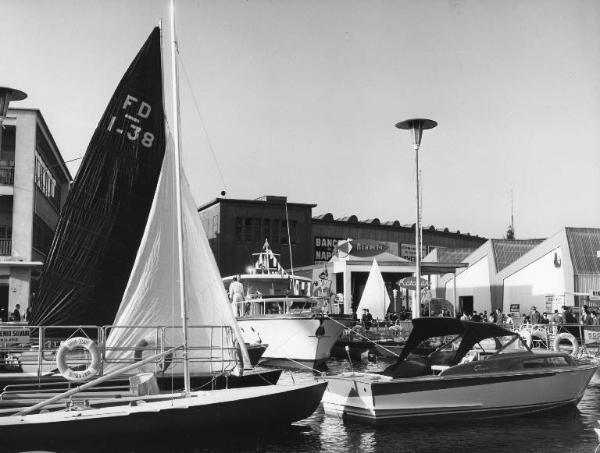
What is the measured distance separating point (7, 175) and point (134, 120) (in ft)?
95.6

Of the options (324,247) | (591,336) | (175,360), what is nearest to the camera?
(175,360)

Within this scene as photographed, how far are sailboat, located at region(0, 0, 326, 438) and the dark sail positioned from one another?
0.99ft

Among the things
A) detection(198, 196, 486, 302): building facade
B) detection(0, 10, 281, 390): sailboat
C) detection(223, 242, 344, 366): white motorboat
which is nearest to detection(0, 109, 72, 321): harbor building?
detection(223, 242, 344, 366): white motorboat

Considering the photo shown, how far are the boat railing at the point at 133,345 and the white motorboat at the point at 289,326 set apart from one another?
1625cm

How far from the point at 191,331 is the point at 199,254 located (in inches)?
79.9

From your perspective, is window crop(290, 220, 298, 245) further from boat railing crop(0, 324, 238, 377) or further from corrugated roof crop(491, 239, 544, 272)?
boat railing crop(0, 324, 238, 377)

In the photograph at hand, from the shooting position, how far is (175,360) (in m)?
16.7

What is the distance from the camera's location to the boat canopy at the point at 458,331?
1919cm

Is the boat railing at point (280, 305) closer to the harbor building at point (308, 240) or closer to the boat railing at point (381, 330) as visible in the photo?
the boat railing at point (381, 330)

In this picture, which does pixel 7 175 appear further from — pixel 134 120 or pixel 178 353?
pixel 178 353

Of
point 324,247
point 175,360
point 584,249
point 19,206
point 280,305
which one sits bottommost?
point 175,360

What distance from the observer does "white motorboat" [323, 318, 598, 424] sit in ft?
57.9

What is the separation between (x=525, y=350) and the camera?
19.7 metres

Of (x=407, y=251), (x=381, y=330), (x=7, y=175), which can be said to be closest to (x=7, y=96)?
(x=7, y=175)
